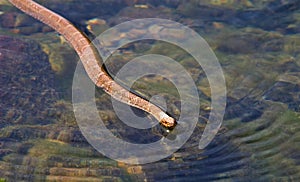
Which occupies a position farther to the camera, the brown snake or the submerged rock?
the brown snake

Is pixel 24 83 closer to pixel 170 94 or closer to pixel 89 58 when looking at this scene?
pixel 89 58

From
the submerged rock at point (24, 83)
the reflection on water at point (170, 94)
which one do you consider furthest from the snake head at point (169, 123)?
the submerged rock at point (24, 83)

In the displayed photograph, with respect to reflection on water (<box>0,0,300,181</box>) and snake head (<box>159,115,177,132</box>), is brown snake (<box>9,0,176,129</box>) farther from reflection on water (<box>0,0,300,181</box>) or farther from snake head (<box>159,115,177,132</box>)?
reflection on water (<box>0,0,300,181</box>)

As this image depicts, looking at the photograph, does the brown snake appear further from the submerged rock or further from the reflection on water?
the submerged rock

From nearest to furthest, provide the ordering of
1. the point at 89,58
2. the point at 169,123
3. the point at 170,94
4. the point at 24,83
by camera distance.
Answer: the point at 169,123, the point at 170,94, the point at 24,83, the point at 89,58

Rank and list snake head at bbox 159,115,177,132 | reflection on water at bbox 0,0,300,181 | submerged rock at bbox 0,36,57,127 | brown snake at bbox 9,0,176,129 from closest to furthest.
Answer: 1. reflection on water at bbox 0,0,300,181
2. snake head at bbox 159,115,177,132
3. submerged rock at bbox 0,36,57,127
4. brown snake at bbox 9,0,176,129

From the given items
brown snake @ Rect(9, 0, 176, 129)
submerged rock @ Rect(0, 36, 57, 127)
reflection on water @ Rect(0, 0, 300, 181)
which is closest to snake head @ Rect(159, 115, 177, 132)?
brown snake @ Rect(9, 0, 176, 129)

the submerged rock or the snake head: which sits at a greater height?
the snake head

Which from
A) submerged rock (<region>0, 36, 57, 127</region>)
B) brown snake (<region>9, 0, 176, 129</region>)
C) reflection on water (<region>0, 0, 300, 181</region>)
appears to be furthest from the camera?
brown snake (<region>9, 0, 176, 129</region>)

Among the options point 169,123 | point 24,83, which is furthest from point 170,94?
point 24,83
